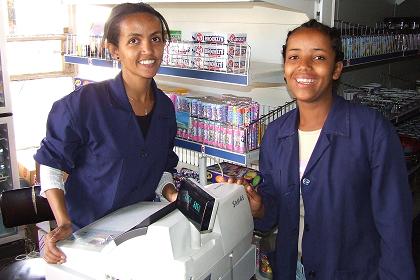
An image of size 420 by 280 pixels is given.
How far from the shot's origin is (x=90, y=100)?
5.96 feet

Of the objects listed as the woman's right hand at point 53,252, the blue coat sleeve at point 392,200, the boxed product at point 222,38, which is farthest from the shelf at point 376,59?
the woman's right hand at point 53,252

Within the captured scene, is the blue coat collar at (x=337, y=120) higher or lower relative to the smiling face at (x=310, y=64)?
lower

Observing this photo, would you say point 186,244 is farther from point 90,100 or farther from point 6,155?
point 6,155

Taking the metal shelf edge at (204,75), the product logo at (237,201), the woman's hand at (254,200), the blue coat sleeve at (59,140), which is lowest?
the woman's hand at (254,200)

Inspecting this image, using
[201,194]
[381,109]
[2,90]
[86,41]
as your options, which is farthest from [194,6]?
[201,194]

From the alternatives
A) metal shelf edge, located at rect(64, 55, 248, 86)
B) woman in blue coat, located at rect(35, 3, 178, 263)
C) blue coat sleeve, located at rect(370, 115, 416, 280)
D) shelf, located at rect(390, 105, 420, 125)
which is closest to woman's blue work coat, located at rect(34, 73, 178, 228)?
woman in blue coat, located at rect(35, 3, 178, 263)

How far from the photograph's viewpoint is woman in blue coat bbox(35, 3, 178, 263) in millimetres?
1747

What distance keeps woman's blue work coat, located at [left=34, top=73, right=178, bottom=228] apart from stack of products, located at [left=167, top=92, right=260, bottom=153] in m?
0.49

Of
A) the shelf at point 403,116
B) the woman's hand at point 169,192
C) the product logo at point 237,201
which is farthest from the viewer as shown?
the shelf at point 403,116

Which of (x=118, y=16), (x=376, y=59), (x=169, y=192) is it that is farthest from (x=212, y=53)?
(x=376, y=59)

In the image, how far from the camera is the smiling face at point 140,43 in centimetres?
181

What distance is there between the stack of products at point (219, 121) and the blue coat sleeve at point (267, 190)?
0.43m

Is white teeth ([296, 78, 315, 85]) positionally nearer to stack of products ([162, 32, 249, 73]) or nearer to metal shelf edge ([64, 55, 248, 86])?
metal shelf edge ([64, 55, 248, 86])

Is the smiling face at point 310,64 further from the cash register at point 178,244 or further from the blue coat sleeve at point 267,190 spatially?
the cash register at point 178,244
